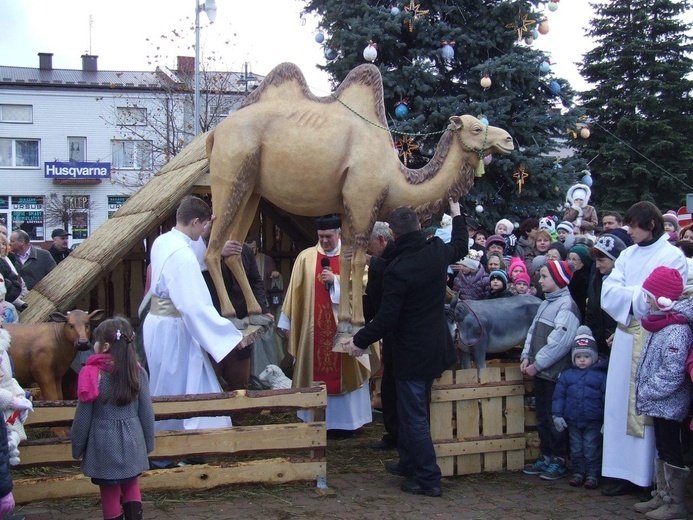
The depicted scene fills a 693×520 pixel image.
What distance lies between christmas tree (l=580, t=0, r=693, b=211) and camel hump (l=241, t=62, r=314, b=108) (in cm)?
1842

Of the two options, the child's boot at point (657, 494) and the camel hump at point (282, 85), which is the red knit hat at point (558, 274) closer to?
the child's boot at point (657, 494)

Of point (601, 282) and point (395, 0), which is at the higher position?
point (395, 0)

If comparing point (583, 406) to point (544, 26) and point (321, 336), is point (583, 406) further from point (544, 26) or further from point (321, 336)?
point (544, 26)

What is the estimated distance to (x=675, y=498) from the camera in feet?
16.8

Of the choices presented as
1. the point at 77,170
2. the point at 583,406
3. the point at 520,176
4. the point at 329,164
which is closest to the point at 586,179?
the point at 520,176

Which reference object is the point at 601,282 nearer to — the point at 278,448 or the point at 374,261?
the point at 374,261

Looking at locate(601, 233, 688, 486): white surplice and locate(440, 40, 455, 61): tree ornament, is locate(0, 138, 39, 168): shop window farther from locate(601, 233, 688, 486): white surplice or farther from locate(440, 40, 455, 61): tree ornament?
locate(601, 233, 688, 486): white surplice

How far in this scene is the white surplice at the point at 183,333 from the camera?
5.71 m

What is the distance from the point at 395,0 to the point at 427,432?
8.11 meters

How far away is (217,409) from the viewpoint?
560 cm

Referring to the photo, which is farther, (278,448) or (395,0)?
(395,0)

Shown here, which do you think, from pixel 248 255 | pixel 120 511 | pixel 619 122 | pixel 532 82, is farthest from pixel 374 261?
pixel 619 122

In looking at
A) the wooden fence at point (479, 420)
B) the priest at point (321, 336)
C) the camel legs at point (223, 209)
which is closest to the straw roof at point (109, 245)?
the priest at point (321, 336)

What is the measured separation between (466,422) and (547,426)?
2.24ft
